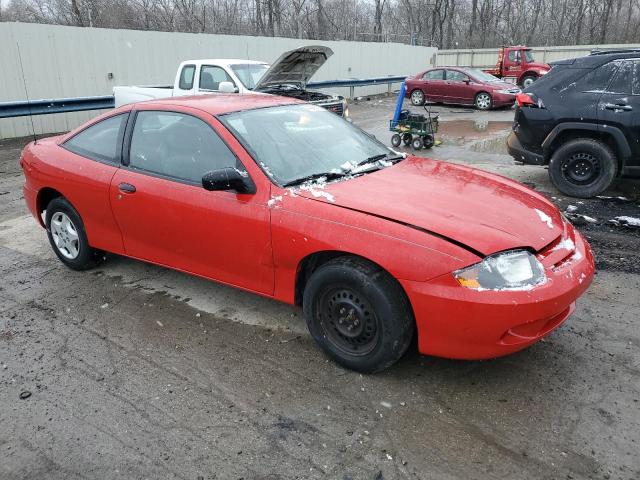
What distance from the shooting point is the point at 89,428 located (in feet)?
9.05

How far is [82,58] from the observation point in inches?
517

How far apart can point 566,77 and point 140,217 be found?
5670 millimetres

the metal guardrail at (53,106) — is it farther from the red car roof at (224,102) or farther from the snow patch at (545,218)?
the snow patch at (545,218)

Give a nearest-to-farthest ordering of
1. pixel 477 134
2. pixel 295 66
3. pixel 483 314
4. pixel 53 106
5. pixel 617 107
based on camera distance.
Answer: pixel 483 314 → pixel 617 107 → pixel 295 66 → pixel 53 106 → pixel 477 134

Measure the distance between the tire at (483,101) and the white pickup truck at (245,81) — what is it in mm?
8732

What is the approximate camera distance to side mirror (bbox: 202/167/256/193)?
10.8 ft

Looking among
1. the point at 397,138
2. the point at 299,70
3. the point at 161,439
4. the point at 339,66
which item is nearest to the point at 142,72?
the point at 299,70

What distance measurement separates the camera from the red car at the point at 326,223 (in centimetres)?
276

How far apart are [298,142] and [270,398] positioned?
182cm

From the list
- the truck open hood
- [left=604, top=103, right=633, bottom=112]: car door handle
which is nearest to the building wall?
the truck open hood

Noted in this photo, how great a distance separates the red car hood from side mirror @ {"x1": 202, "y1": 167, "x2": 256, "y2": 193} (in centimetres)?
39

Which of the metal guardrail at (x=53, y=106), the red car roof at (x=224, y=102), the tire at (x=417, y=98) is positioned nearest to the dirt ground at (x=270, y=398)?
the red car roof at (x=224, y=102)

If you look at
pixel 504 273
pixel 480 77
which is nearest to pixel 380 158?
pixel 504 273

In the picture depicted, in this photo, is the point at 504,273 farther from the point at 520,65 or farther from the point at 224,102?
the point at 520,65
